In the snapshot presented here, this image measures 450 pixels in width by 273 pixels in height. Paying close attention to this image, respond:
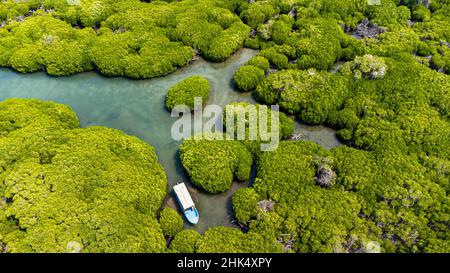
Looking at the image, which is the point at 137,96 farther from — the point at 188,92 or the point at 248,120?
the point at 248,120

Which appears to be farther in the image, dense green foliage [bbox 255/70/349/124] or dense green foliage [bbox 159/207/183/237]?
dense green foliage [bbox 255/70/349/124]

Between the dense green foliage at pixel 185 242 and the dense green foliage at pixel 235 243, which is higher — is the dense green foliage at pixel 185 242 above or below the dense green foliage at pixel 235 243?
below

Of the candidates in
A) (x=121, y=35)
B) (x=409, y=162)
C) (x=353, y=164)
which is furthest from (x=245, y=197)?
(x=121, y=35)

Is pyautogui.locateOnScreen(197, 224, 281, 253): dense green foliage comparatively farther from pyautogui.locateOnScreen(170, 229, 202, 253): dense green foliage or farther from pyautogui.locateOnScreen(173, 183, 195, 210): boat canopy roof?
pyautogui.locateOnScreen(173, 183, 195, 210): boat canopy roof

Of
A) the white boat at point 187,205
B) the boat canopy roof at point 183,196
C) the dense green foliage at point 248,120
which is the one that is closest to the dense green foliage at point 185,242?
the white boat at point 187,205

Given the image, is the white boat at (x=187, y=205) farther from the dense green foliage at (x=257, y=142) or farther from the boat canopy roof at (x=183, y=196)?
the dense green foliage at (x=257, y=142)

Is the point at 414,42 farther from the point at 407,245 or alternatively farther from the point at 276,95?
the point at 407,245

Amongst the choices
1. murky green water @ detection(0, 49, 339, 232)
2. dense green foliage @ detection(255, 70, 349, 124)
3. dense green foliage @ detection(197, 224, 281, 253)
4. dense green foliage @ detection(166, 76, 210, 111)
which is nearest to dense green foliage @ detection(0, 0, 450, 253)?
dense green foliage @ detection(197, 224, 281, 253)
